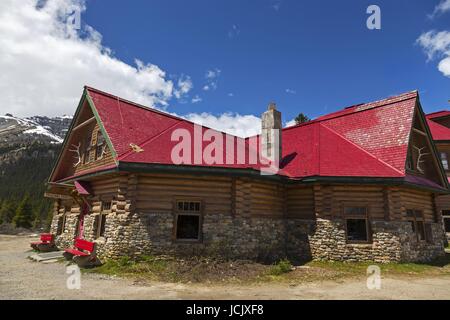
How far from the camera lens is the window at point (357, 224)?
14414mm

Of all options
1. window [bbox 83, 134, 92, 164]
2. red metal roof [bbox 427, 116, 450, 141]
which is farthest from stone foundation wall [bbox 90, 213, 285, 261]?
red metal roof [bbox 427, 116, 450, 141]

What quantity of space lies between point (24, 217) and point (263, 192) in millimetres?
51907

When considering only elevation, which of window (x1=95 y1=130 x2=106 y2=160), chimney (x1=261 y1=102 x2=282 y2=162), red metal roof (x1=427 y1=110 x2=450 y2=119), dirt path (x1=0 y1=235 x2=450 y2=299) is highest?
red metal roof (x1=427 y1=110 x2=450 y2=119)

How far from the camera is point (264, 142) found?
1889cm

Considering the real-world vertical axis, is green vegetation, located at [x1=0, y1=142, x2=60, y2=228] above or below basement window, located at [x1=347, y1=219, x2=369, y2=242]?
above

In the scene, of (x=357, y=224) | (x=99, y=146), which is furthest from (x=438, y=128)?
(x=99, y=146)

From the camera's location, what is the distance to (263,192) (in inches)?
590

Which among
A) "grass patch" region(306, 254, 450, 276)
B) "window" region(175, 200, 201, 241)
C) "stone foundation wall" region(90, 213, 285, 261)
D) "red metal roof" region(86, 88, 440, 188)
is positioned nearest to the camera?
"stone foundation wall" region(90, 213, 285, 261)

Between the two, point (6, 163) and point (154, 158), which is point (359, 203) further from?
point (6, 163)

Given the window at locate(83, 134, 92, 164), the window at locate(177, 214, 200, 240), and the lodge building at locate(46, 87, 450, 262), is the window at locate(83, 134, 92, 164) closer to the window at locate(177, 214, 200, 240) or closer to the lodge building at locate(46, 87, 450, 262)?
the lodge building at locate(46, 87, 450, 262)

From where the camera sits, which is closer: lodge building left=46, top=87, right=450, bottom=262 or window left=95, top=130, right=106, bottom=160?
lodge building left=46, top=87, right=450, bottom=262

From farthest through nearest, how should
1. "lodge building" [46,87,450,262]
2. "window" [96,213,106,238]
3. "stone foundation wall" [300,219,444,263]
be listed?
"window" [96,213,106,238] < "stone foundation wall" [300,219,444,263] < "lodge building" [46,87,450,262]

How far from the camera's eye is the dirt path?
8219 millimetres
